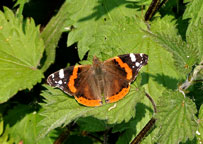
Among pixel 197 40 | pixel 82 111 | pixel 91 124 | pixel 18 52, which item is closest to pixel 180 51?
pixel 197 40

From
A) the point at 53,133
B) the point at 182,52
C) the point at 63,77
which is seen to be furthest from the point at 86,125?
the point at 182,52

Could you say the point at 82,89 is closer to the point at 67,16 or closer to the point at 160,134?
the point at 160,134

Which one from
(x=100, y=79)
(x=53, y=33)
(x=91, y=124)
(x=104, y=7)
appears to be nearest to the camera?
(x=100, y=79)

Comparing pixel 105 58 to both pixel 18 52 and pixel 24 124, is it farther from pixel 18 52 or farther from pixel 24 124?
pixel 24 124

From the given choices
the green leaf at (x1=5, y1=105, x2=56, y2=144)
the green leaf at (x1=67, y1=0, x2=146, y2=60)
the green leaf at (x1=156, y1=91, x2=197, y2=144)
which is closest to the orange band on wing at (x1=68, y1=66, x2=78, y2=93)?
the green leaf at (x1=67, y1=0, x2=146, y2=60)

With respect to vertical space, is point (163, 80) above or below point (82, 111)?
below

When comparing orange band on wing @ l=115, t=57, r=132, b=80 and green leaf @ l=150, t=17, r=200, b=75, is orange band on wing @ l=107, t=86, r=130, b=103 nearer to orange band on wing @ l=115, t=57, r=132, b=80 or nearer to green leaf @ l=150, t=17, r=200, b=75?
orange band on wing @ l=115, t=57, r=132, b=80
